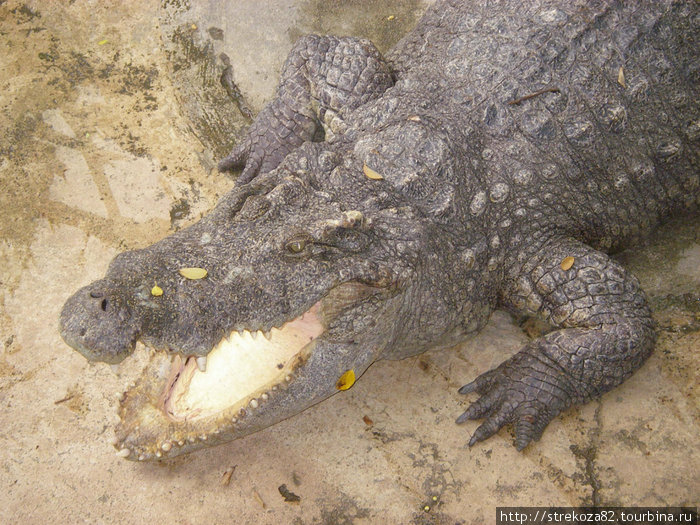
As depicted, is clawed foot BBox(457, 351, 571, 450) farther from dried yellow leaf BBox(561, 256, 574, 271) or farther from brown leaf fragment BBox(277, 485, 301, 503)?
brown leaf fragment BBox(277, 485, 301, 503)

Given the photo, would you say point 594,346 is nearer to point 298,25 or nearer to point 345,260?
point 345,260

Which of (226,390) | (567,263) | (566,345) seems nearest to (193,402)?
(226,390)

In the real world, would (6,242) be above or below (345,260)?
below

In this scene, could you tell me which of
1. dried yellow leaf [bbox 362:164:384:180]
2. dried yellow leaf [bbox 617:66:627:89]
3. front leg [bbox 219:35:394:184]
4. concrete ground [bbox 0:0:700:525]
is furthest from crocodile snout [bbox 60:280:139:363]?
dried yellow leaf [bbox 617:66:627:89]

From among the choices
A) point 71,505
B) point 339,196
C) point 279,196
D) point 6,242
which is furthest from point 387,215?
point 6,242

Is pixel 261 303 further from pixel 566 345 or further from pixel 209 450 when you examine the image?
pixel 566 345
